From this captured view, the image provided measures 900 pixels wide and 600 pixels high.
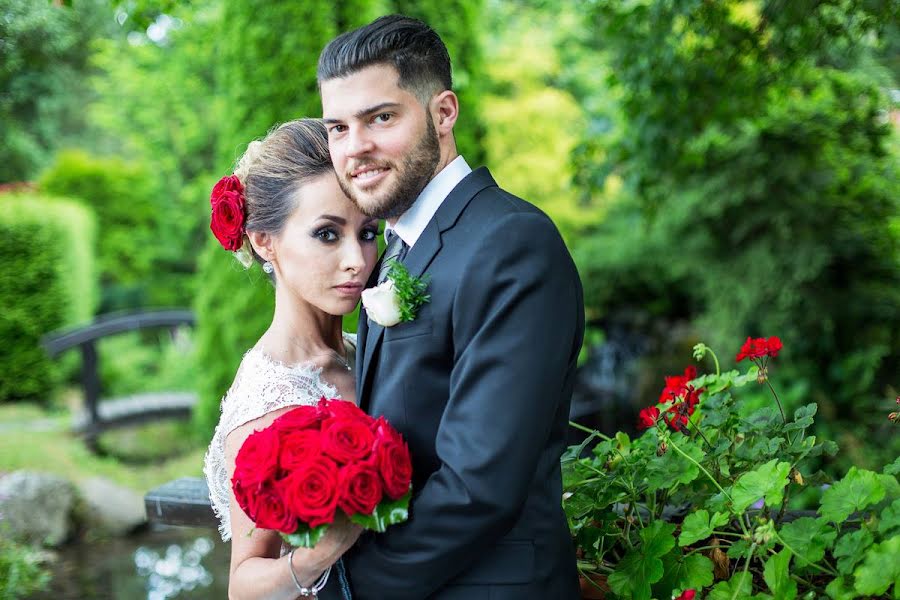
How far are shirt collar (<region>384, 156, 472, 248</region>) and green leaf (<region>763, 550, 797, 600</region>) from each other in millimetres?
1022

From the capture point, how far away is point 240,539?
6.49ft

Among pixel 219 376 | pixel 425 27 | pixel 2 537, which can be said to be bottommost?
pixel 2 537

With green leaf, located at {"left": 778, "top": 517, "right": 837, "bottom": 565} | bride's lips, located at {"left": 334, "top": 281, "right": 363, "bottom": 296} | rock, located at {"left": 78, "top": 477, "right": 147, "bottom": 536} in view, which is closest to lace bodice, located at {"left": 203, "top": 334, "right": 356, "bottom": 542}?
bride's lips, located at {"left": 334, "top": 281, "right": 363, "bottom": 296}

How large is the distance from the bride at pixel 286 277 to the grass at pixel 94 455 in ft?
17.3

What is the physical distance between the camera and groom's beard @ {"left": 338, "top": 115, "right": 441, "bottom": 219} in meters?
1.76

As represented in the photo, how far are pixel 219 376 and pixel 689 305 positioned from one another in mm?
5812

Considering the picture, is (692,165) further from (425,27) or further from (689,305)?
(689,305)

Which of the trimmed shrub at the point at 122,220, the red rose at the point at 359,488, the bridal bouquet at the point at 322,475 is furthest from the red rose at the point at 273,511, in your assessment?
the trimmed shrub at the point at 122,220

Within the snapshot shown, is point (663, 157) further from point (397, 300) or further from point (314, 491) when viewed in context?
point (314, 491)

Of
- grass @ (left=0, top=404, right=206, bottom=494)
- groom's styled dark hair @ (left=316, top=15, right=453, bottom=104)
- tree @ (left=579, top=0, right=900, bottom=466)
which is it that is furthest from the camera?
grass @ (left=0, top=404, right=206, bottom=494)

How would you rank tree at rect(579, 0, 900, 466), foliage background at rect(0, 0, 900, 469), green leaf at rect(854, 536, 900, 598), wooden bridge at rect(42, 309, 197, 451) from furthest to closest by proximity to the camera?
wooden bridge at rect(42, 309, 197, 451)
foliage background at rect(0, 0, 900, 469)
tree at rect(579, 0, 900, 466)
green leaf at rect(854, 536, 900, 598)

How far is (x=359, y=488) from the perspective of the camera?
1.50m

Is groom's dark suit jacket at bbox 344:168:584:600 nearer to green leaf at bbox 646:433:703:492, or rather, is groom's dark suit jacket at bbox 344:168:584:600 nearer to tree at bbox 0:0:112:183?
green leaf at bbox 646:433:703:492

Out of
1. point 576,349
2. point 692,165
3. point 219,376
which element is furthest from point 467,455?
point 219,376
